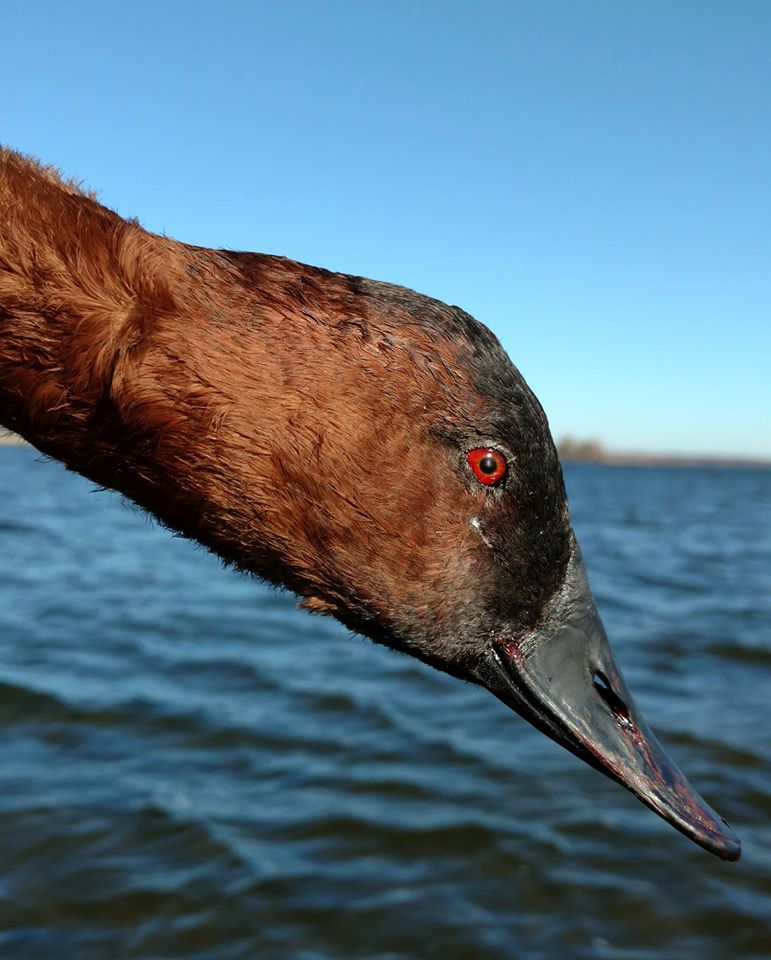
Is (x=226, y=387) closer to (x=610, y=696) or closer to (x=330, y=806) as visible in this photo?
(x=610, y=696)

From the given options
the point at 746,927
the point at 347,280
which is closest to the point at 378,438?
the point at 347,280

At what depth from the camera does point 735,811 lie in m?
5.77

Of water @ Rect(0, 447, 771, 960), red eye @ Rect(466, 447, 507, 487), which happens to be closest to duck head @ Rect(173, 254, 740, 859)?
red eye @ Rect(466, 447, 507, 487)

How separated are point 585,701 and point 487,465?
790 mm

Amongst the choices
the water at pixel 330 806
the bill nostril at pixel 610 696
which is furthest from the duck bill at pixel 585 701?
the water at pixel 330 806

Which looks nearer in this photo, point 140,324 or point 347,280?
point 140,324

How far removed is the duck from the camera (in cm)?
219

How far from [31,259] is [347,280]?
75cm

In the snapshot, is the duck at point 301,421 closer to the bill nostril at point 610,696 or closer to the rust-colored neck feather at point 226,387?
the rust-colored neck feather at point 226,387

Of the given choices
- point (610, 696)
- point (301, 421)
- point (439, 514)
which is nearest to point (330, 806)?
point (610, 696)

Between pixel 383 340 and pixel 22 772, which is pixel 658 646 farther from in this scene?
pixel 383 340

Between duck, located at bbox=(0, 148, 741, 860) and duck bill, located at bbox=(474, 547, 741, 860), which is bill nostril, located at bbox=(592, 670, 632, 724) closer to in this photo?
duck bill, located at bbox=(474, 547, 741, 860)

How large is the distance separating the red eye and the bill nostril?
72 centimetres

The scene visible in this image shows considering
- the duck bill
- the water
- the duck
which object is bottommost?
the water
